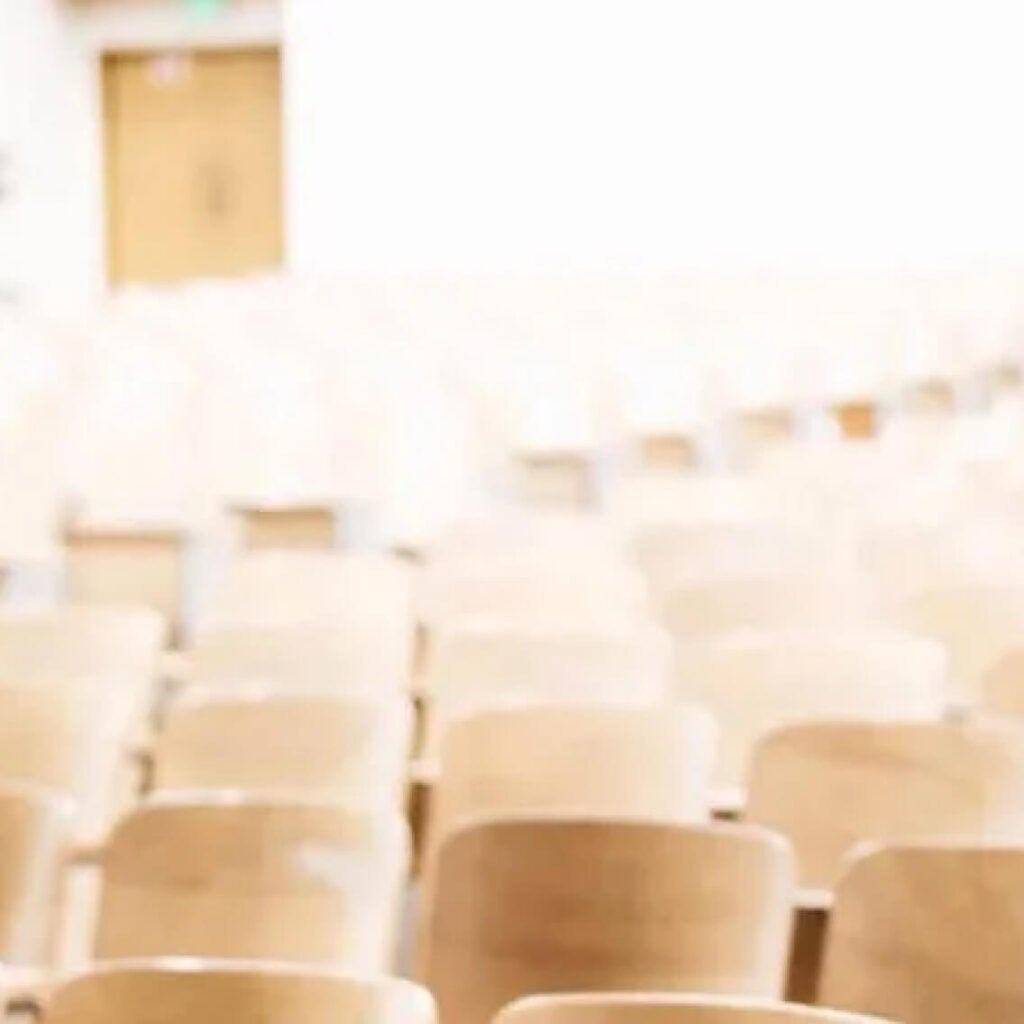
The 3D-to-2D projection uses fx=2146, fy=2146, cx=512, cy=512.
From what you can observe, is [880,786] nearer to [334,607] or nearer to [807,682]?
[807,682]

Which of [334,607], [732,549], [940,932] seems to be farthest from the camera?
[732,549]

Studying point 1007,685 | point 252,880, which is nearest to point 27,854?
point 252,880

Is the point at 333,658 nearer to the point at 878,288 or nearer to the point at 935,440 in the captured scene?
the point at 935,440

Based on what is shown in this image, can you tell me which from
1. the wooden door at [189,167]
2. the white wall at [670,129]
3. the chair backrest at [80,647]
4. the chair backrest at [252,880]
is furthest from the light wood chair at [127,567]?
the wooden door at [189,167]

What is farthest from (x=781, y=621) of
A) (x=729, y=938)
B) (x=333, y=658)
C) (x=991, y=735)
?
(x=729, y=938)

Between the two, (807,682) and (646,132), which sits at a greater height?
(646,132)

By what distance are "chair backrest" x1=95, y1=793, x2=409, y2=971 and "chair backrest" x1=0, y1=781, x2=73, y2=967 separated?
6cm

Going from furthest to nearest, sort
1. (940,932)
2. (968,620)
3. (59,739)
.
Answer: (968,620)
(59,739)
(940,932)

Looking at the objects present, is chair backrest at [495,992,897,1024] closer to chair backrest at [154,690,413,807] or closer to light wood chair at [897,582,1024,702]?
chair backrest at [154,690,413,807]

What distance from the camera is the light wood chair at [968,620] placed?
328cm

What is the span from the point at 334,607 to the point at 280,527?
1.12 m

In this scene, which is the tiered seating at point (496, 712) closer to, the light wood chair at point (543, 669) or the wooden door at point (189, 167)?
the light wood chair at point (543, 669)

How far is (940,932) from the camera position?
1938 mm

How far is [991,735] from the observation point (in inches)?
91.4
